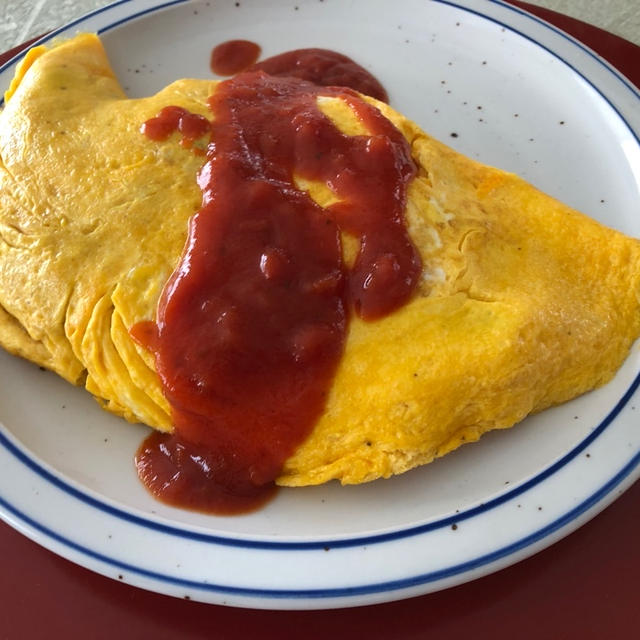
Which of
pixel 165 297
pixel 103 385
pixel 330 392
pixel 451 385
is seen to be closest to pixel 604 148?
pixel 451 385

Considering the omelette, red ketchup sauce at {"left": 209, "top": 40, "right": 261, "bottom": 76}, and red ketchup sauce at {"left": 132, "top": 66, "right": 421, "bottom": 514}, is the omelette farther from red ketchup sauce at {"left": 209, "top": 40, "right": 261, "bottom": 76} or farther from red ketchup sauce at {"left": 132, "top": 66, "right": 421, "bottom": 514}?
red ketchup sauce at {"left": 209, "top": 40, "right": 261, "bottom": 76}

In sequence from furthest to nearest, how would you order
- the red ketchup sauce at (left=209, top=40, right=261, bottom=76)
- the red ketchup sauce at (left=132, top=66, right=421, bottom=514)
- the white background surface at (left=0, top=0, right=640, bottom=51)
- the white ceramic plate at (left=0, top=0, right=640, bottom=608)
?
the white background surface at (left=0, top=0, right=640, bottom=51)
the red ketchup sauce at (left=209, top=40, right=261, bottom=76)
the red ketchup sauce at (left=132, top=66, right=421, bottom=514)
the white ceramic plate at (left=0, top=0, right=640, bottom=608)

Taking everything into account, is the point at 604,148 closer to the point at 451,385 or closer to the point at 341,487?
the point at 451,385

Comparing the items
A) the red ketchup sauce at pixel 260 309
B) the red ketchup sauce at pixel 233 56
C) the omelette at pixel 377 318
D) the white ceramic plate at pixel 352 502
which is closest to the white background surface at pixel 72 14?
the red ketchup sauce at pixel 233 56

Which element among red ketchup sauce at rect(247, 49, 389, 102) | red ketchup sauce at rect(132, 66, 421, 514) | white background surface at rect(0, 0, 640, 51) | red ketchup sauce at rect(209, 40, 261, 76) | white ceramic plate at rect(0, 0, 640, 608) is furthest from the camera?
white background surface at rect(0, 0, 640, 51)

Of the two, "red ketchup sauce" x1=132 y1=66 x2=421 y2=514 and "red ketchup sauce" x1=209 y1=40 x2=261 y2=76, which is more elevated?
"red ketchup sauce" x1=209 y1=40 x2=261 y2=76

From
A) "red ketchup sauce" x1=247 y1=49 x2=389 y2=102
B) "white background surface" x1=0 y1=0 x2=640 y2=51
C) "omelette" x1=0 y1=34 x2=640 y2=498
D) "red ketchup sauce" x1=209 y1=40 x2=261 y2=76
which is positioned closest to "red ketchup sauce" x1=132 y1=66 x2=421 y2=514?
"omelette" x1=0 y1=34 x2=640 y2=498
